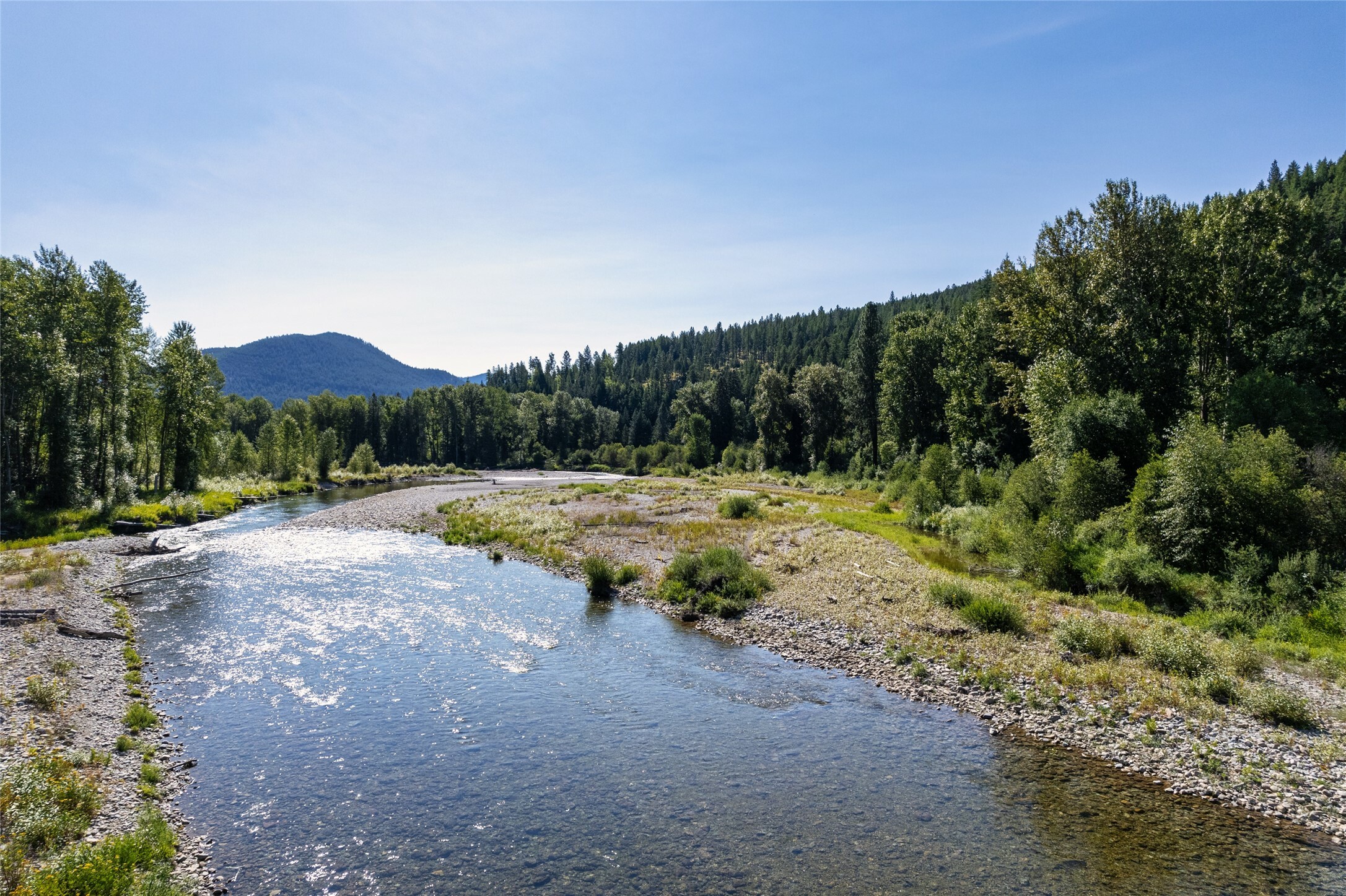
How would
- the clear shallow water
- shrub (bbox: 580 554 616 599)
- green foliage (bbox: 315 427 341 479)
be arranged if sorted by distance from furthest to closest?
1. green foliage (bbox: 315 427 341 479)
2. shrub (bbox: 580 554 616 599)
3. the clear shallow water

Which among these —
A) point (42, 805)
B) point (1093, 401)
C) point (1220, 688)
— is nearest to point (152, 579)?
point (42, 805)

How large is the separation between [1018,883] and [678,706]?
8.80m

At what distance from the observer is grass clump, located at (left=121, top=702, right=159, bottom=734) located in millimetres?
14469

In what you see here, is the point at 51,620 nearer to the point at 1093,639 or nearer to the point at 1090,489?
the point at 1093,639

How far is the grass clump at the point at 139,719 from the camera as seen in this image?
14469 millimetres

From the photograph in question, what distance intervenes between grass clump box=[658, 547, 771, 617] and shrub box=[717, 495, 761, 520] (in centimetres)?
1795

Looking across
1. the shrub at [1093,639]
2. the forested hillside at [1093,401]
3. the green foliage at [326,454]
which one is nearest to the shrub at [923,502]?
the forested hillside at [1093,401]

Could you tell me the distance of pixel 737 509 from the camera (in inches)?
1938

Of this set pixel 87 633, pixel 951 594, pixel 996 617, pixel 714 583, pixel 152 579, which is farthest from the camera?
pixel 152 579

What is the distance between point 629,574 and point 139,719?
1878 cm

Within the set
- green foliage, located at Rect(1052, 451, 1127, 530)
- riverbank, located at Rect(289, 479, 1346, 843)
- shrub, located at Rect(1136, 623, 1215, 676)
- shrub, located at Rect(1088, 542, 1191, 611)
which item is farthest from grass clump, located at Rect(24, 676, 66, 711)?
green foliage, located at Rect(1052, 451, 1127, 530)

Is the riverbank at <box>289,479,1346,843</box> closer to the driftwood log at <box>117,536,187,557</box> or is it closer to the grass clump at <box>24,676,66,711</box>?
the driftwood log at <box>117,536,187,557</box>

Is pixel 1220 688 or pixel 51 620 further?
pixel 51 620

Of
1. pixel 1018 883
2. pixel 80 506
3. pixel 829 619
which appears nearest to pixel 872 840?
pixel 1018 883
